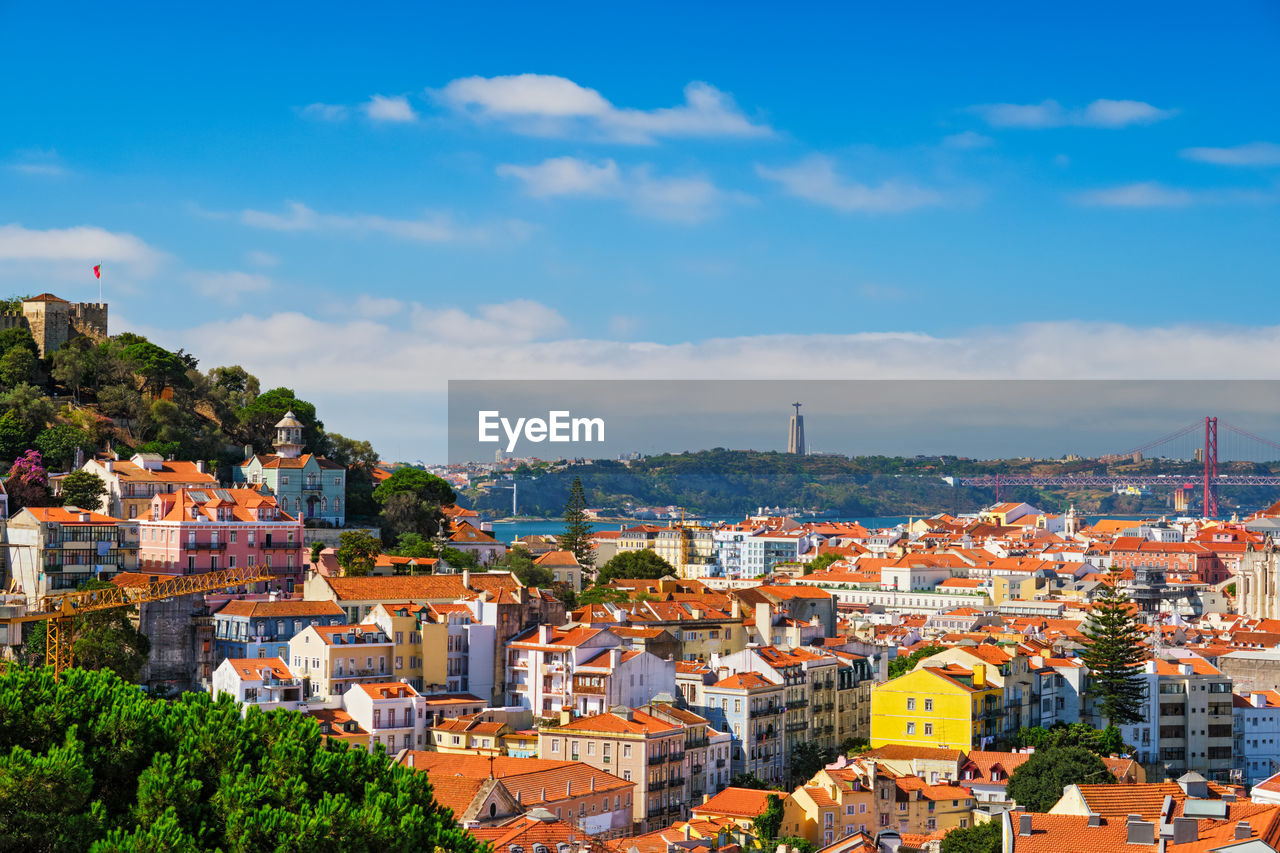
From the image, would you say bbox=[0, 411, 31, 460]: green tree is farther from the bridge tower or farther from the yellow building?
the bridge tower

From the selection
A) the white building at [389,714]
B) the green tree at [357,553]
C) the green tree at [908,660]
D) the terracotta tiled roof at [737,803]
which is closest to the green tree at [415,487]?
the green tree at [357,553]

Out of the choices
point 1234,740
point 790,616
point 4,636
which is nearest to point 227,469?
point 4,636

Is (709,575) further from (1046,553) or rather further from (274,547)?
(274,547)

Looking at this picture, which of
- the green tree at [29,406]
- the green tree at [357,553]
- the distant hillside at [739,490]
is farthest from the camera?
the distant hillside at [739,490]

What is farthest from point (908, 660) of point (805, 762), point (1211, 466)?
point (1211, 466)

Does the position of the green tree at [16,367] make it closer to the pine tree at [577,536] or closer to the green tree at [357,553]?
the green tree at [357,553]

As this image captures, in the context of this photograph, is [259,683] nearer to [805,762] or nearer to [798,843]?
[798,843]

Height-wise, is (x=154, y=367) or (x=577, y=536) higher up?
(x=154, y=367)

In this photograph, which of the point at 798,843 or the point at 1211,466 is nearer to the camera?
the point at 798,843
